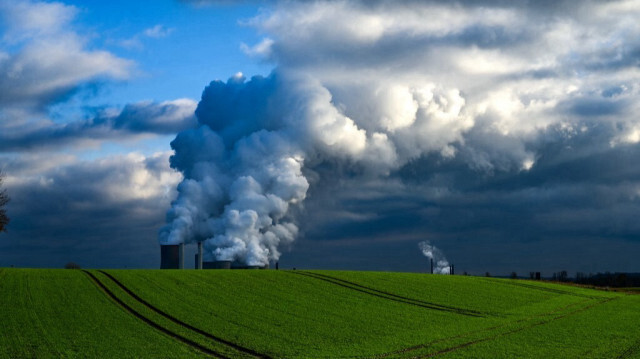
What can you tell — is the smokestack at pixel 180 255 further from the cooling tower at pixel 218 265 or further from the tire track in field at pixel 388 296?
the tire track in field at pixel 388 296

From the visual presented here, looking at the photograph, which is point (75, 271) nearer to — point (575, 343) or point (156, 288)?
point (156, 288)

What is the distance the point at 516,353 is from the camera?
47656 mm

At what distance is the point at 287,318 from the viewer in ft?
206

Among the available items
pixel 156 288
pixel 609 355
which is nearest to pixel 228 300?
pixel 156 288

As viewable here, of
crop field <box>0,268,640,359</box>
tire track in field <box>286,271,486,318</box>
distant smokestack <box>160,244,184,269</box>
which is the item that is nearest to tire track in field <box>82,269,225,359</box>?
crop field <box>0,268,640,359</box>

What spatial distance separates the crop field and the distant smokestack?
59928mm

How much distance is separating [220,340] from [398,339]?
1448 centimetres

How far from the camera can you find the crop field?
4747 cm

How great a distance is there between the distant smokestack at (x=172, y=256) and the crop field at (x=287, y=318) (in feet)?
197

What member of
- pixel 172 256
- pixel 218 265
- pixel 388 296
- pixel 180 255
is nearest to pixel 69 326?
pixel 388 296

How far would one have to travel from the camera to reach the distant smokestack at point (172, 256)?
155 m

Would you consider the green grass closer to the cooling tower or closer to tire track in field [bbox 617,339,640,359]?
tire track in field [bbox 617,339,640,359]

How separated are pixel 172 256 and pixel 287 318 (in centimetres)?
9862

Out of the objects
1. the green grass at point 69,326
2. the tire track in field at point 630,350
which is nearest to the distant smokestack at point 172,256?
the green grass at point 69,326
